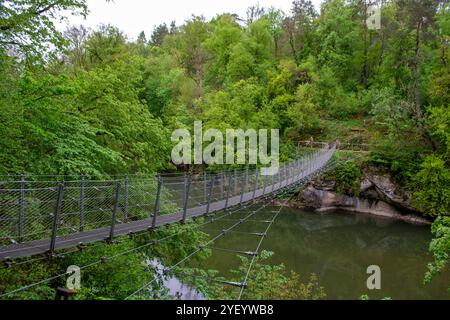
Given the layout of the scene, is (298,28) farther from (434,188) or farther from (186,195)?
(186,195)

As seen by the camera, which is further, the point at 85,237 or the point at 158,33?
the point at 158,33

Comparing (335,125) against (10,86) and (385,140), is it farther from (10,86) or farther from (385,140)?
(10,86)

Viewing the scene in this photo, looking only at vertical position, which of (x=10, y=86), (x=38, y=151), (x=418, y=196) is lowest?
(x=418, y=196)

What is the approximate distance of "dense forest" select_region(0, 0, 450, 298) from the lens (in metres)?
6.28

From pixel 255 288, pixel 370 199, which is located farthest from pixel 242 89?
pixel 255 288

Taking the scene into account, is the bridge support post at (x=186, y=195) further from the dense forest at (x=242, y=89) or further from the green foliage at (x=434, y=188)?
the green foliage at (x=434, y=188)

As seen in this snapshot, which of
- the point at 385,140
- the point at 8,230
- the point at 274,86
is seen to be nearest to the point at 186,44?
the point at 274,86

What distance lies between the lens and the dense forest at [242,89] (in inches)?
247

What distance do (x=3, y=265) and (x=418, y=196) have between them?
1568cm

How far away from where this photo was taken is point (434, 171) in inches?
592

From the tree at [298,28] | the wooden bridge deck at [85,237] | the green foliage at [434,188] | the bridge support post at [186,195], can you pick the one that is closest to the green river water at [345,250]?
the green foliage at [434,188]

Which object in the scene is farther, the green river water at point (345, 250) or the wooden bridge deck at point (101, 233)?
the green river water at point (345, 250)

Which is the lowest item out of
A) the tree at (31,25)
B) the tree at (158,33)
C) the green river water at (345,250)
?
the green river water at (345,250)

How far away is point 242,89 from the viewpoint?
2055 centimetres
